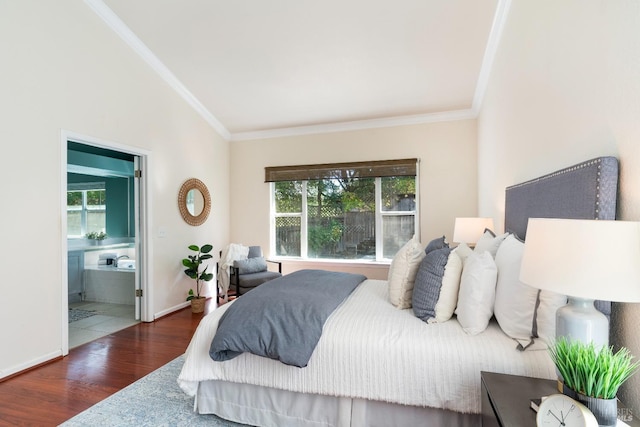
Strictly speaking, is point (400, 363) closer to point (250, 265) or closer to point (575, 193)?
point (575, 193)

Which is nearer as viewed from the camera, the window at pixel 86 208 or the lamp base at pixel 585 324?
the lamp base at pixel 585 324

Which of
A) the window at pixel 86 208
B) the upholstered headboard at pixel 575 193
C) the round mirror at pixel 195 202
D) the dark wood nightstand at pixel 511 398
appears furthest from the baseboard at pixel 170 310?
the upholstered headboard at pixel 575 193

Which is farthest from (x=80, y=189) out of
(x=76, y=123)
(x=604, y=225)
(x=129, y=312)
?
(x=604, y=225)

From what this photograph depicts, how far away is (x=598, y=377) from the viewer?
893mm

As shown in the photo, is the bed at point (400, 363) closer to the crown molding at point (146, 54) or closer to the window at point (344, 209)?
the window at point (344, 209)

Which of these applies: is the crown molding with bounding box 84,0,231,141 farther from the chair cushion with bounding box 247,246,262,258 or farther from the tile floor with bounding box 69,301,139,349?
the tile floor with bounding box 69,301,139,349

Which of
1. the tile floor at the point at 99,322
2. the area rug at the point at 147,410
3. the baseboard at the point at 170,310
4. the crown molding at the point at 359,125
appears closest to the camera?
the area rug at the point at 147,410

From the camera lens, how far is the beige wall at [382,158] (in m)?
4.45

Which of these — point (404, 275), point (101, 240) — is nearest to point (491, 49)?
point (404, 275)

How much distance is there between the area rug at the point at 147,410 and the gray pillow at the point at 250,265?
6.44 ft

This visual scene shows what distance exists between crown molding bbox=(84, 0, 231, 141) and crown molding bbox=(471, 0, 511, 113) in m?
3.61

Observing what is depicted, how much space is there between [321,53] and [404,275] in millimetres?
2550

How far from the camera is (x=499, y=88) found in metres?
2.96

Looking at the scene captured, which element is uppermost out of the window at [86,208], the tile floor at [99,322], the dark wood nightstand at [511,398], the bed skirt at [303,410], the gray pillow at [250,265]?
the window at [86,208]
